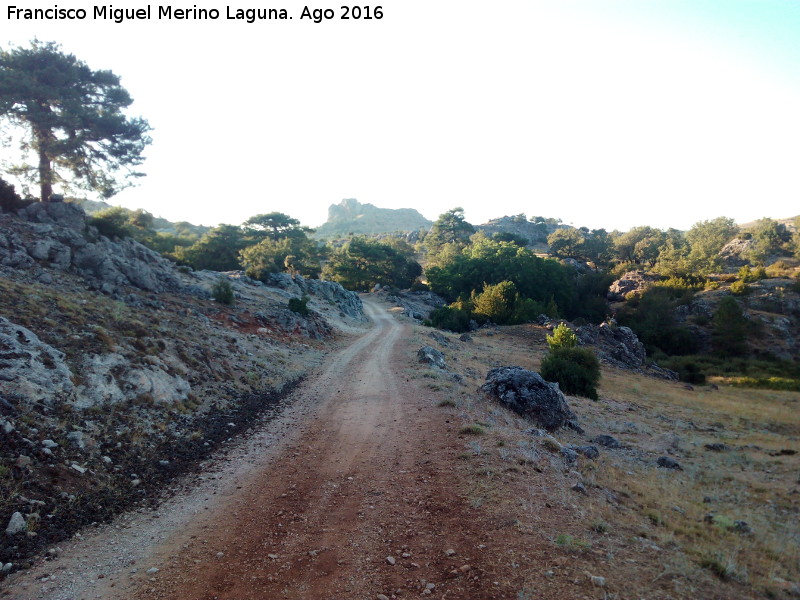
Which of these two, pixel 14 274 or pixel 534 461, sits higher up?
pixel 14 274

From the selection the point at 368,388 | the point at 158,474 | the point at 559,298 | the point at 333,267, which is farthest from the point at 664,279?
the point at 158,474

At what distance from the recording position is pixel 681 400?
85.0ft

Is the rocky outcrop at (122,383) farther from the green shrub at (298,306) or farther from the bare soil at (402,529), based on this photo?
the green shrub at (298,306)

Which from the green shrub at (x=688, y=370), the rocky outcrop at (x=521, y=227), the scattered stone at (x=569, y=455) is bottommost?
the green shrub at (x=688, y=370)

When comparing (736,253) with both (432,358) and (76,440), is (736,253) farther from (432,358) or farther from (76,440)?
(76,440)

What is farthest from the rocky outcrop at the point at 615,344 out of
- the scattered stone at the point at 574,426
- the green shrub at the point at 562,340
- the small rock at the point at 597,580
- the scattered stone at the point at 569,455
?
the small rock at the point at 597,580

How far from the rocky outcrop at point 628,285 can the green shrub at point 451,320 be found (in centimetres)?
2912

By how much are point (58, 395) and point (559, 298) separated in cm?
6486

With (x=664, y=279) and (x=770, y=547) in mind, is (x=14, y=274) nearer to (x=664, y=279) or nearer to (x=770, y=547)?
(x=770, y=547)

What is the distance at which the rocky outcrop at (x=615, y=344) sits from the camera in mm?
37906

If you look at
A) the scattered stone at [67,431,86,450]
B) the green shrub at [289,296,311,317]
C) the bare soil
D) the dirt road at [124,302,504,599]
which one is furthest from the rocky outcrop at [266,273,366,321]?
the bare soil

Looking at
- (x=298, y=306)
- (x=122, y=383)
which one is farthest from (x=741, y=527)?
(x=298, y=306)

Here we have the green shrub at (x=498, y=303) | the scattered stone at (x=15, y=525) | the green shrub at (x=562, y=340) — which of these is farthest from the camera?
the green shrub at (x=498, y=303)

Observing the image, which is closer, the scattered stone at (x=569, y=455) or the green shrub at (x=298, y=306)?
the scattered stone at (x=569, y=455)
